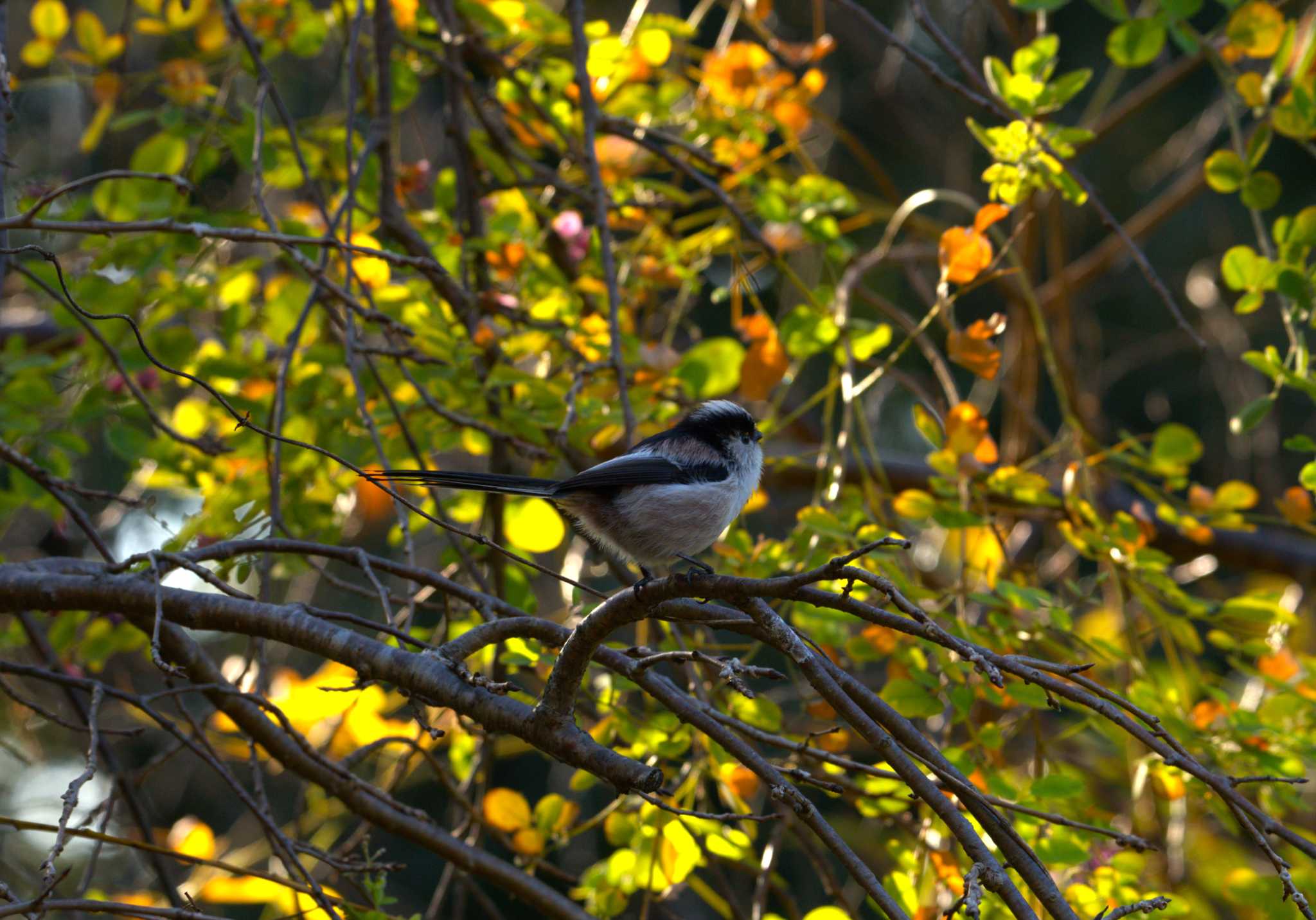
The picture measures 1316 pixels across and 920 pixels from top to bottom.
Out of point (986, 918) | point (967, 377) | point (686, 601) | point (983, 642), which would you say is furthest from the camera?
point (967, 377)

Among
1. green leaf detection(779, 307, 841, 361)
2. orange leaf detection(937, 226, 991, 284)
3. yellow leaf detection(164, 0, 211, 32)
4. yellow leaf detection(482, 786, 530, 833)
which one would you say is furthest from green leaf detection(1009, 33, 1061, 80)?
yellow leaf detection(164, 0, 211, 32)

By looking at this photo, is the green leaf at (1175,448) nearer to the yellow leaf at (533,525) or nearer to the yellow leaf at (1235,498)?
the yellow leaf at (1235,498)

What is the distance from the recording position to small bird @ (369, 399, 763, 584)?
283 centimetres

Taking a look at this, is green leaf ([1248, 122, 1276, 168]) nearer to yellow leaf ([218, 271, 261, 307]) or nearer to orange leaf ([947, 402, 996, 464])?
orange leaf ([947, 402, 996, 464])

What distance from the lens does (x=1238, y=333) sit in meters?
6.46

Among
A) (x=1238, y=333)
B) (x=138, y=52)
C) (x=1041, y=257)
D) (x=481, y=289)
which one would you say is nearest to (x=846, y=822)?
(x=1238, y=333)

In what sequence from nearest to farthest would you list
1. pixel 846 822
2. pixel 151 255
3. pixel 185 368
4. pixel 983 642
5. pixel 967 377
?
pixel 983 642 → pixel 151 255 → pixel 185 368 → pixel 846 822 → pixel 967 377

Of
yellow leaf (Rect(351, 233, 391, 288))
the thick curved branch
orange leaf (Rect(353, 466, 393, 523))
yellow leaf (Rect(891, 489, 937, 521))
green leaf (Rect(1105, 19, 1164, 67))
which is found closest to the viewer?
the thick curved branch

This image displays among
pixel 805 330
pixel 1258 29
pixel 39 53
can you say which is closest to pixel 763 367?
pixel 805 330

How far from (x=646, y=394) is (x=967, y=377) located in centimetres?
699

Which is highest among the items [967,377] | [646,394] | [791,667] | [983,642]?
[646,394]

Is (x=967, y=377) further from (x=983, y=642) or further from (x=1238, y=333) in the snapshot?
(x=983, y=642)

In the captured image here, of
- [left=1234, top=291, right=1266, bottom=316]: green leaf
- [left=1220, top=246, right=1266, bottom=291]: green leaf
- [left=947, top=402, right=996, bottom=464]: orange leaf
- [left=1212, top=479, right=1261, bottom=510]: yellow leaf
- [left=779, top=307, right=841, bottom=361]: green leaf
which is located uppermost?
[left=1220, top=246, right=1266, bottom=291]: green leaf

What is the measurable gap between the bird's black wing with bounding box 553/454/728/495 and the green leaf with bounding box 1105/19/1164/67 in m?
1.53
